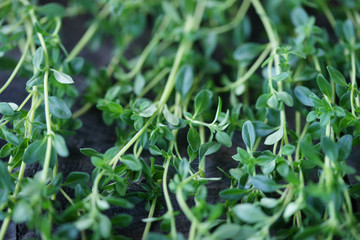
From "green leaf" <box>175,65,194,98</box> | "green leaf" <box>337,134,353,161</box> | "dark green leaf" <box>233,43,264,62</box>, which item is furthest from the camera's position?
"dark green leaf" <box>233,43,264,62</box>

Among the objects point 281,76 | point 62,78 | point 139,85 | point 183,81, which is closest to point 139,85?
point 139,85

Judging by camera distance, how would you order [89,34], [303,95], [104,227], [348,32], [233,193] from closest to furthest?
[104,227] < [233,193] < [303,95] < [348,32] < [89,34]

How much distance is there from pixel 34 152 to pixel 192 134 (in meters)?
0.26

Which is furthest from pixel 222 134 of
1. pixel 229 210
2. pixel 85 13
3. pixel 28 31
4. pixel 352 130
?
pixel 85 13

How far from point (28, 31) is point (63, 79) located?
228 mm

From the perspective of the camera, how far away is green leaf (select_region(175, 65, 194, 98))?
0.77 m

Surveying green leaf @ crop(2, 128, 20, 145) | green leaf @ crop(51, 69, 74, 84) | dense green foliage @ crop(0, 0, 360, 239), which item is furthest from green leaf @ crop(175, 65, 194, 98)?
green leaf @ crop(2, 128, 20, 145)

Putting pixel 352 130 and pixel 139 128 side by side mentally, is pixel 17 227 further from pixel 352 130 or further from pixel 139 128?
pixel 352 130

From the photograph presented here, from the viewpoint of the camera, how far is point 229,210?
612mm

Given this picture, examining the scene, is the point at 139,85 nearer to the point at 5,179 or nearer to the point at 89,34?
the point at 89,34

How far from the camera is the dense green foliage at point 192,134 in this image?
0.53m

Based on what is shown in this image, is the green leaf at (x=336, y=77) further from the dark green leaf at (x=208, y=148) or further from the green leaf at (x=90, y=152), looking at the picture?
the green leaf at (x=90, y=152)

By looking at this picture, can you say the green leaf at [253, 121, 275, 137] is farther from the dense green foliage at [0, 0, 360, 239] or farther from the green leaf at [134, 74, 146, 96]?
the green leaf at [134, 74, 146, 96]

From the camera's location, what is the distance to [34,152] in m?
0.58
